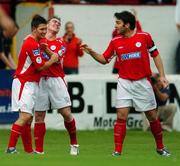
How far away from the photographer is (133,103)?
16.9m

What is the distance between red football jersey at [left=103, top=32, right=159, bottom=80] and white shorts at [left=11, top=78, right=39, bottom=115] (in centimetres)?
147

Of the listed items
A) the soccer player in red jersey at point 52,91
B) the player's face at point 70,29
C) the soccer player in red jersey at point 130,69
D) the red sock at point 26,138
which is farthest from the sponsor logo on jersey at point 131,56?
the player's face at point 70,29

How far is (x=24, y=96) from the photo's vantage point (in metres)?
16.8

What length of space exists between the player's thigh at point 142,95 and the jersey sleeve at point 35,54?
5.08ft

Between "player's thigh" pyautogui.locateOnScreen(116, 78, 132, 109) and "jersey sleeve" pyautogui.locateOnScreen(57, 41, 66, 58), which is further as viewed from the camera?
"jersey sleeve" pyautogui.locateOnScreen(57, 41, 66, 58)

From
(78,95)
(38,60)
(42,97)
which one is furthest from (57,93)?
(78,95)

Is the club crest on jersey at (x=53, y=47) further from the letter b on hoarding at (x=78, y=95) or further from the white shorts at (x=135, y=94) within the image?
the letter b on hoarding at (x=78, y=95)

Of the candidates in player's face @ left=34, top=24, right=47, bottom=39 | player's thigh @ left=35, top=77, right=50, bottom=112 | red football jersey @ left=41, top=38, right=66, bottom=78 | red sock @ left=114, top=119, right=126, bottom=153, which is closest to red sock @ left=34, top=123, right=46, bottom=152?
player's thigh @ left=35, top=77, right=50, bottom=112

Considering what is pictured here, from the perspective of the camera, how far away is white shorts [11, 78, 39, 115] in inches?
659

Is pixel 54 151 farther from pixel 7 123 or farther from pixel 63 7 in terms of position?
pixel 63 7

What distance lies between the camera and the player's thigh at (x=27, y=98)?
55.0 ft

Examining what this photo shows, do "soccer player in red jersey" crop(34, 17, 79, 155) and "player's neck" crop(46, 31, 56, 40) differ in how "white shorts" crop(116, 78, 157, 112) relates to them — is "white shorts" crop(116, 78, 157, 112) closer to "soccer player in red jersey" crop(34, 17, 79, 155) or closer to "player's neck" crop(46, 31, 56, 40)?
"soccer player in red jersey" crop(34, 17, 79, 155)

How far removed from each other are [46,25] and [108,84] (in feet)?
23.3

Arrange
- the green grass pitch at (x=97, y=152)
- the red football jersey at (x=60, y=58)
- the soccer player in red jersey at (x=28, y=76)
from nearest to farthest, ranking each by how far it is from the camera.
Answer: the green grass pitch at (x=97, y=152)
the soccer player in red jersey at (x=28, y=76)
the red football jersey at (x=60, y=58)
